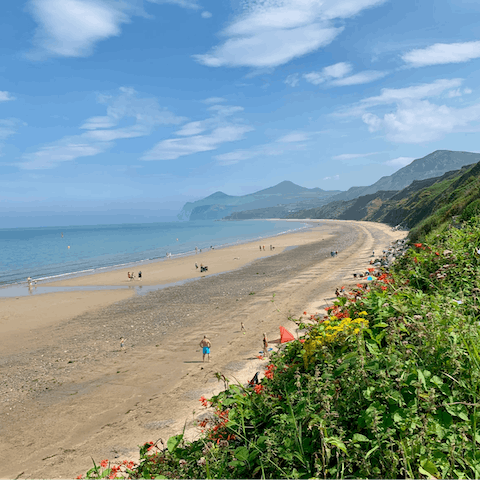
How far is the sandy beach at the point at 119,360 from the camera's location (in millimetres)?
9461

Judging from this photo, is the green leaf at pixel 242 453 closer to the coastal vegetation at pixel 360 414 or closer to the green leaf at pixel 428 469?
the coastal vegetation at pixel 360 414

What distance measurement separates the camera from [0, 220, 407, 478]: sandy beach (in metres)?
9.46

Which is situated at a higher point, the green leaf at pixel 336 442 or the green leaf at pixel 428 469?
the green leaf at pixel 336 442

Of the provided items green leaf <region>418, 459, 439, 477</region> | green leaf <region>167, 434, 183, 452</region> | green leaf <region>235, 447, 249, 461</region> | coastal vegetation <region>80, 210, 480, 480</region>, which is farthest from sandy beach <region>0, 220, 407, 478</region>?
green leaf <region>418, 459, 439, 477</region>

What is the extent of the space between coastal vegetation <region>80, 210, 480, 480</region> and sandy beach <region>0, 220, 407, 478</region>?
18.2ft

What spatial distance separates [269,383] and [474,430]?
240 cm

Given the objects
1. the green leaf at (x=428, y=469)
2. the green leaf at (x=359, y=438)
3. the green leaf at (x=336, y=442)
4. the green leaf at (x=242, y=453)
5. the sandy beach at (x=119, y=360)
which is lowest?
the sandy beach at (x=119, y=360)

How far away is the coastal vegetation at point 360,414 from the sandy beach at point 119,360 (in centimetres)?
554

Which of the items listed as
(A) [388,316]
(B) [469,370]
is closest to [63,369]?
(A) [388,316]

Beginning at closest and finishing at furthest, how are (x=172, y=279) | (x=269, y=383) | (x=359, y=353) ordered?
(x=359, y=353)
(x=269, y=383)
(x=172, y=279)

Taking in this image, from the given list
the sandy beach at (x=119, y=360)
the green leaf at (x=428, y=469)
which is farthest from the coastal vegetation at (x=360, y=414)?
the sandy beach at (x=119, y=360)

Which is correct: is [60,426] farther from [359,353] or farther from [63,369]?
[359,353]

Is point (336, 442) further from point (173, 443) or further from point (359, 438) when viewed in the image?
point (173, 443)

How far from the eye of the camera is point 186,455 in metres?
4.10
